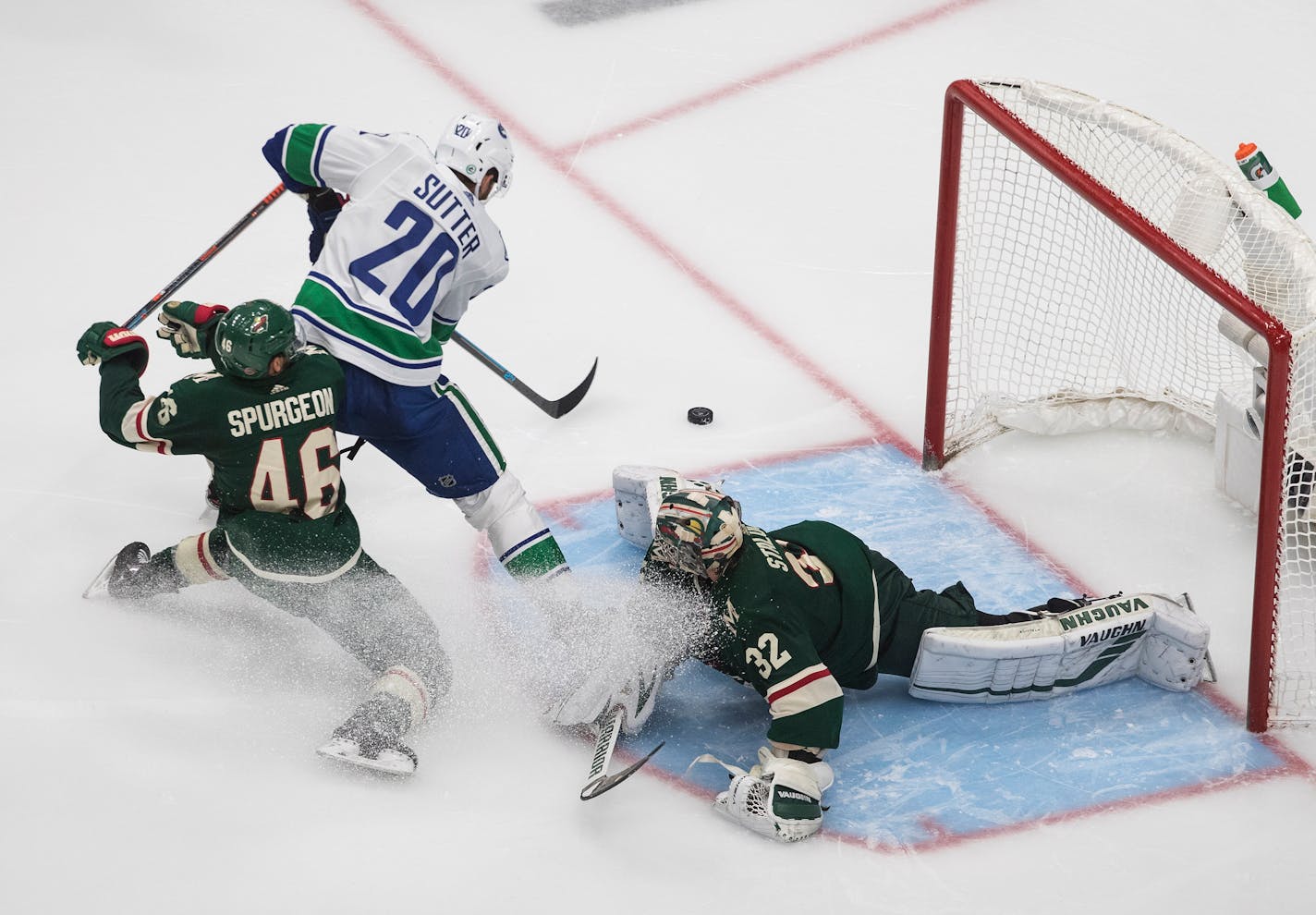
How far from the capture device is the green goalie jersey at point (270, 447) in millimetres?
3400

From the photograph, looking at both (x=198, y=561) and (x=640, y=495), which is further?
(x=640, y=495)

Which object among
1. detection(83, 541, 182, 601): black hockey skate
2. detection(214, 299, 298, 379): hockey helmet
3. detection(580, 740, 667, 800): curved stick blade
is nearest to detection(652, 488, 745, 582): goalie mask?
detection(580, 740, 667, 800): curved stick blade

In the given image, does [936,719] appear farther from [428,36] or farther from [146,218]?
[428,36]

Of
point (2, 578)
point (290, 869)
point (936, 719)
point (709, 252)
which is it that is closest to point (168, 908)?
point (290, 869)

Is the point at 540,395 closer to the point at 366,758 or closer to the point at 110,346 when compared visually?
the point at 110,346

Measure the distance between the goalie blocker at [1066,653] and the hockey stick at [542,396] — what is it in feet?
4.72

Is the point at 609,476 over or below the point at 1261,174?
below

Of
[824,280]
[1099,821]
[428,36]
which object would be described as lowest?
[1099,821]

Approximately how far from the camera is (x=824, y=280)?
210 inches

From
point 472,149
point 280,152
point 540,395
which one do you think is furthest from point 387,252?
point 540,395

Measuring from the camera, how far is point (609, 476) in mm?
4504

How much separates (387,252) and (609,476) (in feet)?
3.52

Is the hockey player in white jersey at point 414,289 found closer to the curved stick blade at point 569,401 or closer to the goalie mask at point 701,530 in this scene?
the goalie mask at point 701,530

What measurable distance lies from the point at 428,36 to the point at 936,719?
392 cm
